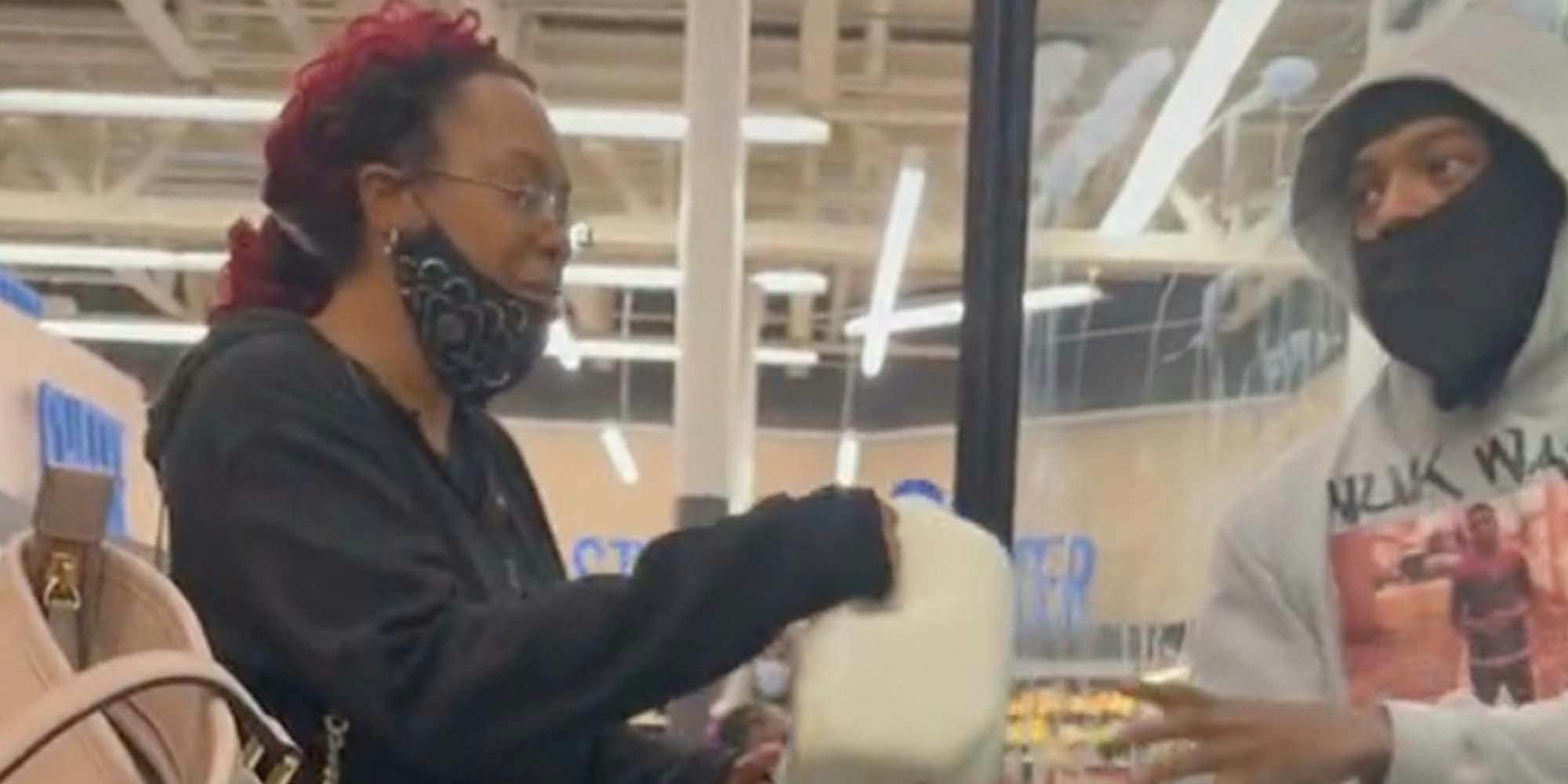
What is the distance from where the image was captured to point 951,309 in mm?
9406

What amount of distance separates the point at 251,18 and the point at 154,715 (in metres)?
7.97

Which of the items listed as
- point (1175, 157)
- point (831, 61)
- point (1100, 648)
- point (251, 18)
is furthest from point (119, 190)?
point (1100, 648)

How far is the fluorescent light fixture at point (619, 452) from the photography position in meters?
14.7

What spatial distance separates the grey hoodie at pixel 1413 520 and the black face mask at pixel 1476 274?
18 mm

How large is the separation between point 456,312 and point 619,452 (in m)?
12.7

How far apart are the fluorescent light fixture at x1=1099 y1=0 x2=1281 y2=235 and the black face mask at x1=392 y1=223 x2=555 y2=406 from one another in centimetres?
155

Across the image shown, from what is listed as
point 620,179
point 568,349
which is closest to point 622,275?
point 620,179

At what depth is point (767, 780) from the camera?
2174 millimetres

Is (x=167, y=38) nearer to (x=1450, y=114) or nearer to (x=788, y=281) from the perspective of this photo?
(x=788, y=281)

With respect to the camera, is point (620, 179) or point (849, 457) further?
point (849, 457)

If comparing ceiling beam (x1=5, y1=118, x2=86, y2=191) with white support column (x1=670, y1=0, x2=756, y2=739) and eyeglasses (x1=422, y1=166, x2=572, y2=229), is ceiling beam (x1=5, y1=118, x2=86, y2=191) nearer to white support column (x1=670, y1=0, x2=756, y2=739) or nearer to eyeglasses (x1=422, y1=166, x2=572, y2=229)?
white support column (x1=670, y1=0, x2=756, y2=739)

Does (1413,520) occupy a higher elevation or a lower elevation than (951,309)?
higher

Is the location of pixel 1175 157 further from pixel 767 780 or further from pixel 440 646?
pixel 440 646

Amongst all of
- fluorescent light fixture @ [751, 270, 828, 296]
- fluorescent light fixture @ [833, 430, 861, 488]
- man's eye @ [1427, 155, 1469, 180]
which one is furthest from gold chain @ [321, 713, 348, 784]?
fluorescent light fixture @ [833, 430, 861, 488]
